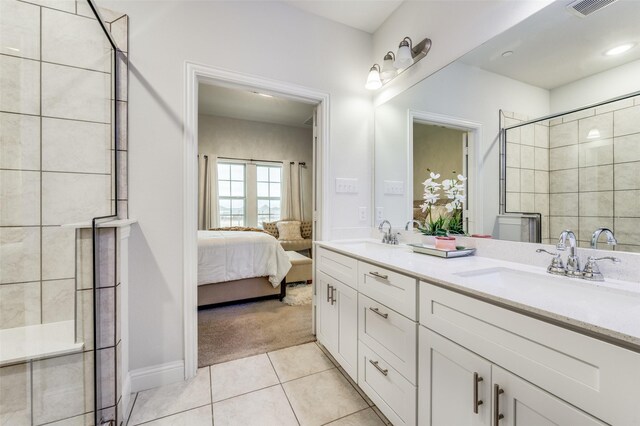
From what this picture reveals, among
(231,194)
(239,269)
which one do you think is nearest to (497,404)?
(239,269)

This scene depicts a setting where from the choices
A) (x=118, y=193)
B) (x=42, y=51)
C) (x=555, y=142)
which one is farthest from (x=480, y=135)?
(x=42, y=51)

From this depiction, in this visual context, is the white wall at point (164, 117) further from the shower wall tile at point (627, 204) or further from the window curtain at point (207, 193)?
the window curtain at point (207, 193)

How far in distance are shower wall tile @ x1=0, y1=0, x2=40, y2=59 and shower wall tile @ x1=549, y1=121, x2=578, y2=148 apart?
2.48m

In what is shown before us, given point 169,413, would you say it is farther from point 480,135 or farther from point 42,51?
point 480,135

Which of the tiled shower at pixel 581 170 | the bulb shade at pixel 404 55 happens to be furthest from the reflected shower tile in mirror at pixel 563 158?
the bulb shade at pixel 404 55

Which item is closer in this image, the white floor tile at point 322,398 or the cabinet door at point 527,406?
the cabinet door at point 527,406

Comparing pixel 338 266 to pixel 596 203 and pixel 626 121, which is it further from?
pixel 626 121

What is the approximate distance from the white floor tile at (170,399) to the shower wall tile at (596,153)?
231 centimetres

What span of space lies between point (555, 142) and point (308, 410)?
189cm

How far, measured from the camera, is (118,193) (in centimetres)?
159

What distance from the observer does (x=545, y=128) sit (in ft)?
4.13

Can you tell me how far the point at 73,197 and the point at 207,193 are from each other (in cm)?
394

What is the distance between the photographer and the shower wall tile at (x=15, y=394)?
1.10 metres

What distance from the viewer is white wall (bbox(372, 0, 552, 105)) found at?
1.39 metres
